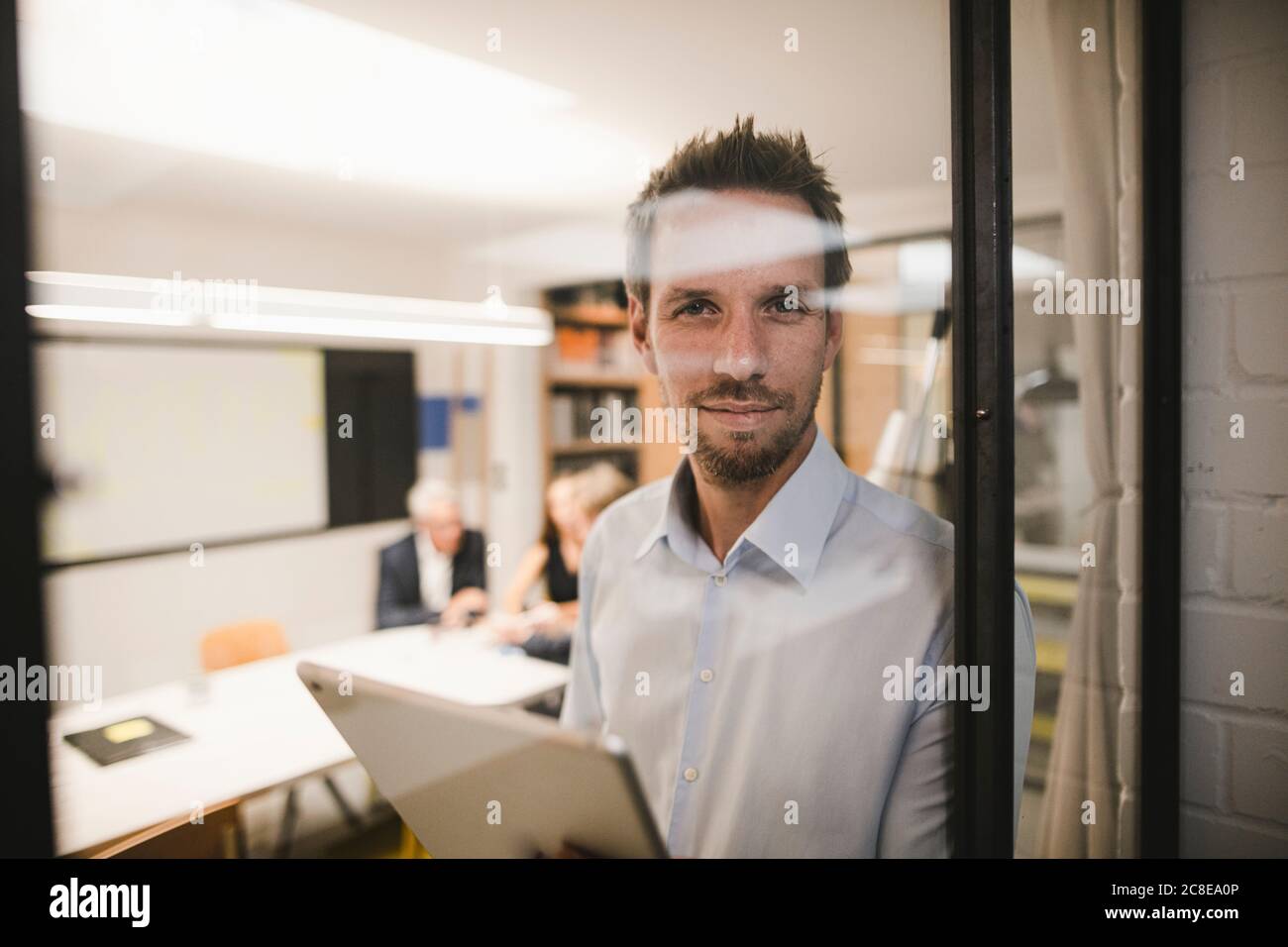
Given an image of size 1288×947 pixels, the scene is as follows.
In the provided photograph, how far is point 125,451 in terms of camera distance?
848mm

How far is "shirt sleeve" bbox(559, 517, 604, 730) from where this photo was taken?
1067mm

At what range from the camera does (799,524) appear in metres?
1.10

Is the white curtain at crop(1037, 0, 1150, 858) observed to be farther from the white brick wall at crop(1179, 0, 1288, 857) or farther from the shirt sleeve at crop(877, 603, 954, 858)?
the shirt sleeve at crop(877, 603, 954, 858)

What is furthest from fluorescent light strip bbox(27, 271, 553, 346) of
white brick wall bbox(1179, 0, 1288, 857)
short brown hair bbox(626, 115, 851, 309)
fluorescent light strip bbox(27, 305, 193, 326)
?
white brick wall bbox(1179, 0, 1288, 857)

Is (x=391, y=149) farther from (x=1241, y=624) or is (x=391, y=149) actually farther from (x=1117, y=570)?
(x=1241, y=624)

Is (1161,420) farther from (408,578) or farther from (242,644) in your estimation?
(242,644)

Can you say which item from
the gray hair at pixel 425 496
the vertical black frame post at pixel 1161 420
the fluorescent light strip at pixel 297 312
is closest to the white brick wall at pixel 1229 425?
the vertical black frame post at pixel 1161 420

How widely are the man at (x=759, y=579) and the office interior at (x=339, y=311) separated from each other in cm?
5

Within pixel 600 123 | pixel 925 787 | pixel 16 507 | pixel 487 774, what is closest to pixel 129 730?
pixel 16 507

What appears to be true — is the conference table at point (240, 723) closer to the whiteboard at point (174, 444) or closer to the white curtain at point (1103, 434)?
the whiteboard at point (174, 444)

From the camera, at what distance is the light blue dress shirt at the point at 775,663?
3.53 ft
